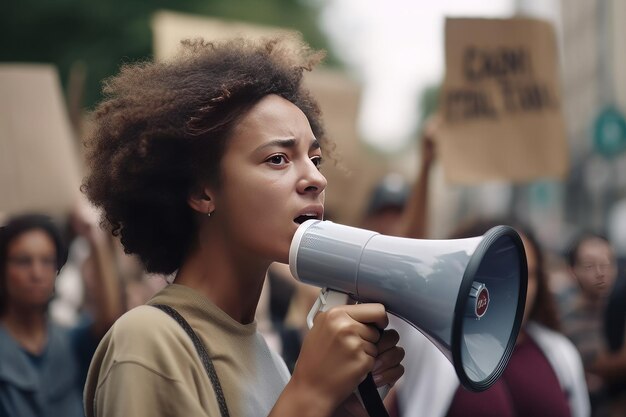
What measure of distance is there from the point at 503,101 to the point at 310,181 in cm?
308

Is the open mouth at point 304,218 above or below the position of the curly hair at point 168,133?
below

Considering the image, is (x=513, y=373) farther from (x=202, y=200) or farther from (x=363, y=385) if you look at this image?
(x=202, y=200)

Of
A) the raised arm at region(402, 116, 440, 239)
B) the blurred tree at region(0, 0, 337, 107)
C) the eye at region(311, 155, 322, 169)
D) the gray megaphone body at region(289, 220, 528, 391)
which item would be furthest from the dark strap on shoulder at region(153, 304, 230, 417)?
the blurred tree at region(0, 0, 337, 107)

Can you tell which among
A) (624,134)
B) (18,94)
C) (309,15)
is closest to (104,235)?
(18,94)

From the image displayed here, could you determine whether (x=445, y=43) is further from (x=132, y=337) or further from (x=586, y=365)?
(x=132, y=337)

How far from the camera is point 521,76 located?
189 inches

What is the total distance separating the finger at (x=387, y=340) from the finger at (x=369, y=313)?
0.20 ft

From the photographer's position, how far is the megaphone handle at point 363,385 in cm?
179

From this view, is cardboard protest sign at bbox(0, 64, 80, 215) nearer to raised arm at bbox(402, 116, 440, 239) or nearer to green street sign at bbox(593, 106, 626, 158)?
raised arm at bbox(402, 116, 440, 239)

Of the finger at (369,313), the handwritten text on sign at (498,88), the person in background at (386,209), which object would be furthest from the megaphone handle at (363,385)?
the person in background at (386,209)

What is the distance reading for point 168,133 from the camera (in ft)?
6.25

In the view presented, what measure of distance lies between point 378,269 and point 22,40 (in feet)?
41.5

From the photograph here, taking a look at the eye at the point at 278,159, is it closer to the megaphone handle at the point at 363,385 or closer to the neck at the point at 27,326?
the megaphone handle at the point at 363,385

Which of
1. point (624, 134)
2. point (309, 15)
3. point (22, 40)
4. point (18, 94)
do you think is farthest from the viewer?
point (309, 15)
